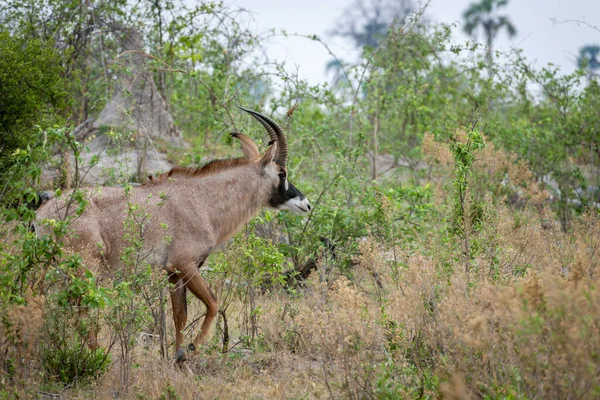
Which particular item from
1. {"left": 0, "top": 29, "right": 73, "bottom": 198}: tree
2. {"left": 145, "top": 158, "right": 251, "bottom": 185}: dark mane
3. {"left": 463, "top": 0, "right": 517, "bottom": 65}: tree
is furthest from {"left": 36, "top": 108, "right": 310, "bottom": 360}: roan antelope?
{"left": 463, "top": 0, "right": 517, "bottom": 65}: tree

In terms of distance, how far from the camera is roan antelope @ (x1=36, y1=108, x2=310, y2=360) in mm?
7266

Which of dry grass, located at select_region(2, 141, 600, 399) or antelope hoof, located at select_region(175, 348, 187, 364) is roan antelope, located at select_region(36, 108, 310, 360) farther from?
dry grass, located at select_region(2, 141, 600, 399)

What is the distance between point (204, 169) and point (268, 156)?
780mm

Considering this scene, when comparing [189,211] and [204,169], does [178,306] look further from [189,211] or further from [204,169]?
[204,169]

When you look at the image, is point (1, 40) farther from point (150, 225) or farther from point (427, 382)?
point (427, 382)

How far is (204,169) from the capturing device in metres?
8.20

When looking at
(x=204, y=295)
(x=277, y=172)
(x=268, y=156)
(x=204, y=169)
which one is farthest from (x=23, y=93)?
(x=204, y=295)

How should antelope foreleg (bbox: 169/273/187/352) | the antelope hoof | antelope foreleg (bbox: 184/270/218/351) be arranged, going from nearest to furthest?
the antelope hoof < antelope foreleg (bbox: 184/270/218/351) < antelope foreleg (bbox: 169/273/187/352)

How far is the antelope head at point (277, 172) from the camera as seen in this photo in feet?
28.1

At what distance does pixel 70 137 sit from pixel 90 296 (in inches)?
49.7

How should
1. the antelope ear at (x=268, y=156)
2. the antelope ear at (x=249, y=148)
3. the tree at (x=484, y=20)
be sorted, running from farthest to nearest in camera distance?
the tree at (x=484, y=20) < the antelope ear at (x=249, y=148) < the antelope ear at (x=268, y=156)

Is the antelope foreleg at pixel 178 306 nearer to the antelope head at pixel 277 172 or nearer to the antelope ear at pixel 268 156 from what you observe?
the antelope head at pixel 277 172

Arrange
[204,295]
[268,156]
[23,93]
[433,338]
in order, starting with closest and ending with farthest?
[433,338]
[204,295]
[268,156]
[23,93]

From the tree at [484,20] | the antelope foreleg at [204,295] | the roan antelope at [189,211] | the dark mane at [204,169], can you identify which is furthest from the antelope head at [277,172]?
the tree at [484,20]
